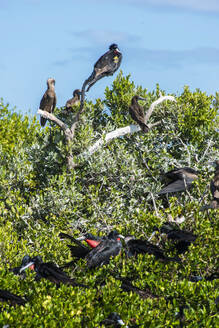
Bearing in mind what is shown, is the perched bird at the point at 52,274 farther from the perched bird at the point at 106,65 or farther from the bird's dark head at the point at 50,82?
the bird's dark head at the point at 50,82

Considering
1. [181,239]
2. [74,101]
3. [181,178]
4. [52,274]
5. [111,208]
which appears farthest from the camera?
[74,101]

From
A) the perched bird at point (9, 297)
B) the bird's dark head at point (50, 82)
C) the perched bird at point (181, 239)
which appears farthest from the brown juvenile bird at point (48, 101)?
the perched bird at point (9, 297)

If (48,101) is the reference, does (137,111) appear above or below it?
below

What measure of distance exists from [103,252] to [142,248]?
654 mm

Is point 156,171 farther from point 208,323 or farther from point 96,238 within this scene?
point 208,323

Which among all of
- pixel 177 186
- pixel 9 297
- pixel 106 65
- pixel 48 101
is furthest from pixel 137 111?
pixel 9 297

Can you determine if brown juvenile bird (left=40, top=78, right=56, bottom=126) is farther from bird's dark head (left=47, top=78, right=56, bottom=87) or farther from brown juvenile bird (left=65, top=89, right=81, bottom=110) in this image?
brown juvenile bird (left=65, top=89, right=81, bottom=110)

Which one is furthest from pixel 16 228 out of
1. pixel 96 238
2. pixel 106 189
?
pixel 96 238

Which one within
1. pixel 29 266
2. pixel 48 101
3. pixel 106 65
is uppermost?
pixel 106 65

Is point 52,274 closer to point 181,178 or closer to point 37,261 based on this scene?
point 37,261

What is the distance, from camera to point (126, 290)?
6645 millimetres

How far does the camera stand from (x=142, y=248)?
779 cm

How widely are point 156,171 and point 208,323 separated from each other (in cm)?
1139

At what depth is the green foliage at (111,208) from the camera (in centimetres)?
586
